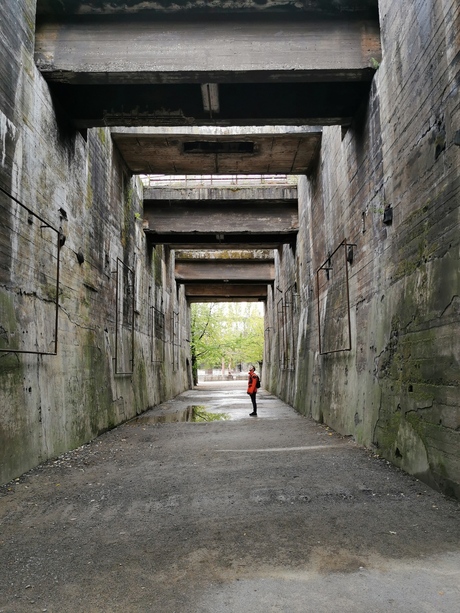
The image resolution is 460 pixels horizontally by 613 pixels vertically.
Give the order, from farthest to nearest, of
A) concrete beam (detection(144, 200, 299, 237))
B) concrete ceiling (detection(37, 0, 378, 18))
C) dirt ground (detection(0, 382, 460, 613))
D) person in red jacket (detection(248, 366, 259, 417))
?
concrete beam (detection(144, 200, 299, 237))
person in red jacket (detection(248, 366, 259, 417))
concrete ceiling (detection(37, 0, 378, 18))
dirt ground (detection(0, 382, 460, 613))

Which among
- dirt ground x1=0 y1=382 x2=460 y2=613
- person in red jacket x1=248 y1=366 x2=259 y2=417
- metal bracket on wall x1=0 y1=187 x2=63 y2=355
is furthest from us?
person in red jacket x1=248 y1=366 x2=259 y2=417

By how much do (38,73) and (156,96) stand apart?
6.22 ft

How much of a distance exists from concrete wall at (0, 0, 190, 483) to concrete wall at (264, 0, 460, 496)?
449 centimetres

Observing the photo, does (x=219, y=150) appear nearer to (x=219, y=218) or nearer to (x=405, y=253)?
(x=219, y=218)

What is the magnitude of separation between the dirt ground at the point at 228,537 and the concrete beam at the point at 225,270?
16.4 meters

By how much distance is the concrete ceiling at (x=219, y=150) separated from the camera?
34.0ft

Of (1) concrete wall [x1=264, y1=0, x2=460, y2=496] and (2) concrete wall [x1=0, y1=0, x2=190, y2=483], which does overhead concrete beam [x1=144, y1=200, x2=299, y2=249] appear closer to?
(2) concrete wall [x1=0, y1=0, x2=190, y2=483]

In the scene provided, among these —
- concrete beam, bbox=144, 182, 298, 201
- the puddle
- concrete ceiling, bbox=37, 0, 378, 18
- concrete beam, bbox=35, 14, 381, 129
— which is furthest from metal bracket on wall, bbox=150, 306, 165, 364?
concrete ceiling, bbox=37, 0, 378, 18

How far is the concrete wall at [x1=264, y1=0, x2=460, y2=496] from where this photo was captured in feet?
15.1

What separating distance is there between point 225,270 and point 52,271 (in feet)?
52.1

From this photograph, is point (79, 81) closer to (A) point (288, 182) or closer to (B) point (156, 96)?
(B) point (156, 96)

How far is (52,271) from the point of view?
693cm

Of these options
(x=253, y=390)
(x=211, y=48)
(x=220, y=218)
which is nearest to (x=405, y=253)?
(x=211, y=48)

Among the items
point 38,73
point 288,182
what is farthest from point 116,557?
point 288,182
